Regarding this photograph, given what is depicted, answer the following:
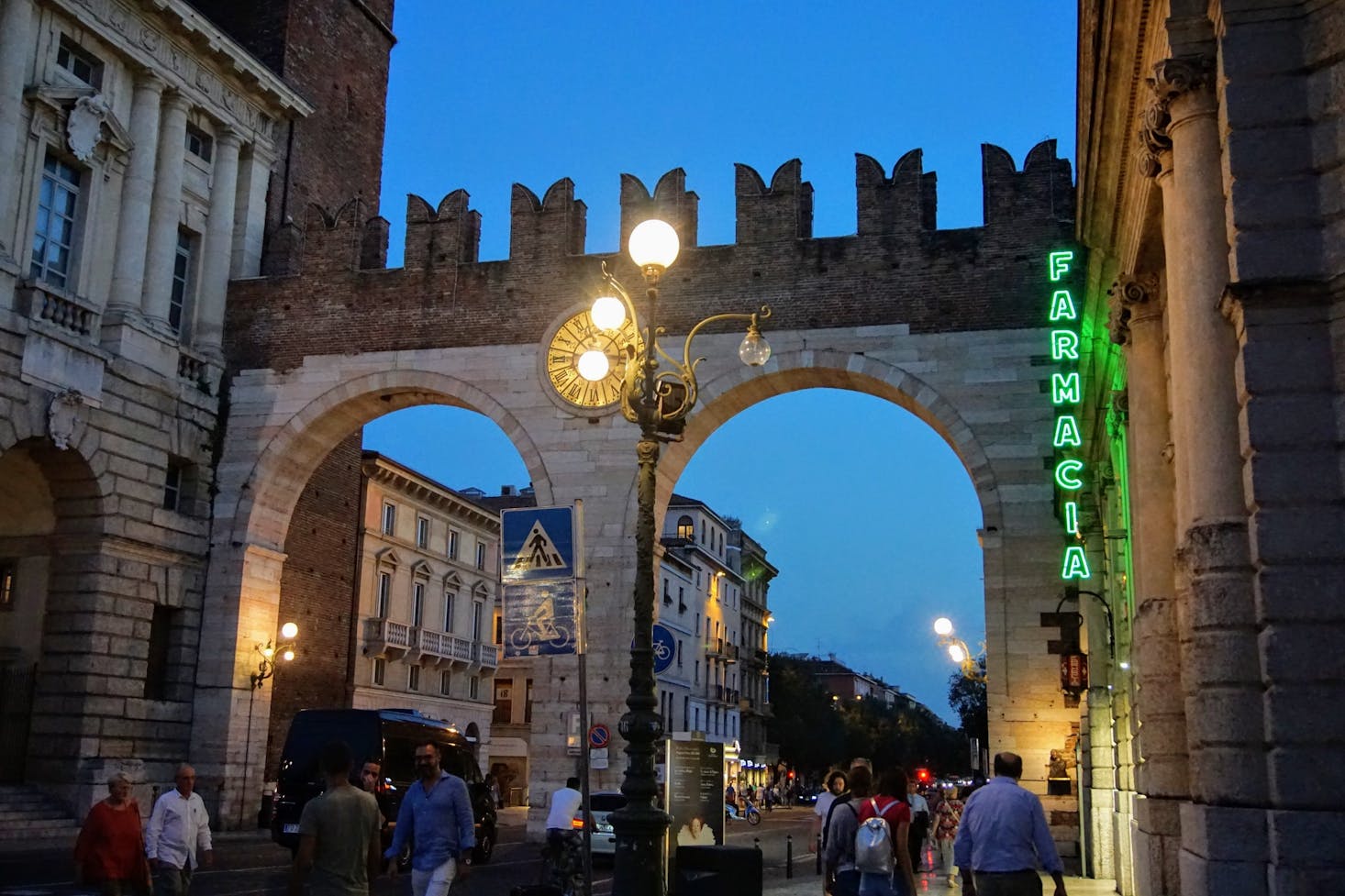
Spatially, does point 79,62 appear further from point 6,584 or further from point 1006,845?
point 1006,845

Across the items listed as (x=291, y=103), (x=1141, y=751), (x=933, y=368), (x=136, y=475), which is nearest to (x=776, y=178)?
(x=933, y=368)

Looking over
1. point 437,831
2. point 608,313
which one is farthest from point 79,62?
point 437,831

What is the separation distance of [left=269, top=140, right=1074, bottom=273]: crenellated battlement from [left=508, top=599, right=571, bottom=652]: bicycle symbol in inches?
589

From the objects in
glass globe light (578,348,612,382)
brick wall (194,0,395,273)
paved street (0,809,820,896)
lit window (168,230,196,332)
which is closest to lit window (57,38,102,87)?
lit window (168,230,196,332)

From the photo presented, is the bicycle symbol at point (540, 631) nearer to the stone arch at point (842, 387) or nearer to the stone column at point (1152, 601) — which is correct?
the stone column at point (1152, 601)

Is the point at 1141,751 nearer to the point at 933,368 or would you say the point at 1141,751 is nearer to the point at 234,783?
the point at 933,368

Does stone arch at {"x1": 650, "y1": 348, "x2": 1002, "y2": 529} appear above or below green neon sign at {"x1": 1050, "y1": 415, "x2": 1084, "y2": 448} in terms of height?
above

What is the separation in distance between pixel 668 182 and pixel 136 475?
10.3m

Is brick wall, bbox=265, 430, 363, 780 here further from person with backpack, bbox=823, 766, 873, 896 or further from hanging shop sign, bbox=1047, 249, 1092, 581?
person with backpack, bbox=823, 766, 873, 896

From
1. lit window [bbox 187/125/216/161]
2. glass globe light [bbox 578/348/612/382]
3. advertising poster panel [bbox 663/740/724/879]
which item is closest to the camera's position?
glass globe light [bbox 578/348/612/382]

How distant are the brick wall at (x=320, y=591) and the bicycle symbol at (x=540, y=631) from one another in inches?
679

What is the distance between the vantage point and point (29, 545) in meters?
21.2

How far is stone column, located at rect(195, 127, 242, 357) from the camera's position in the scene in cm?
2369

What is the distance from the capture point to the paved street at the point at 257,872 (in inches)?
519
